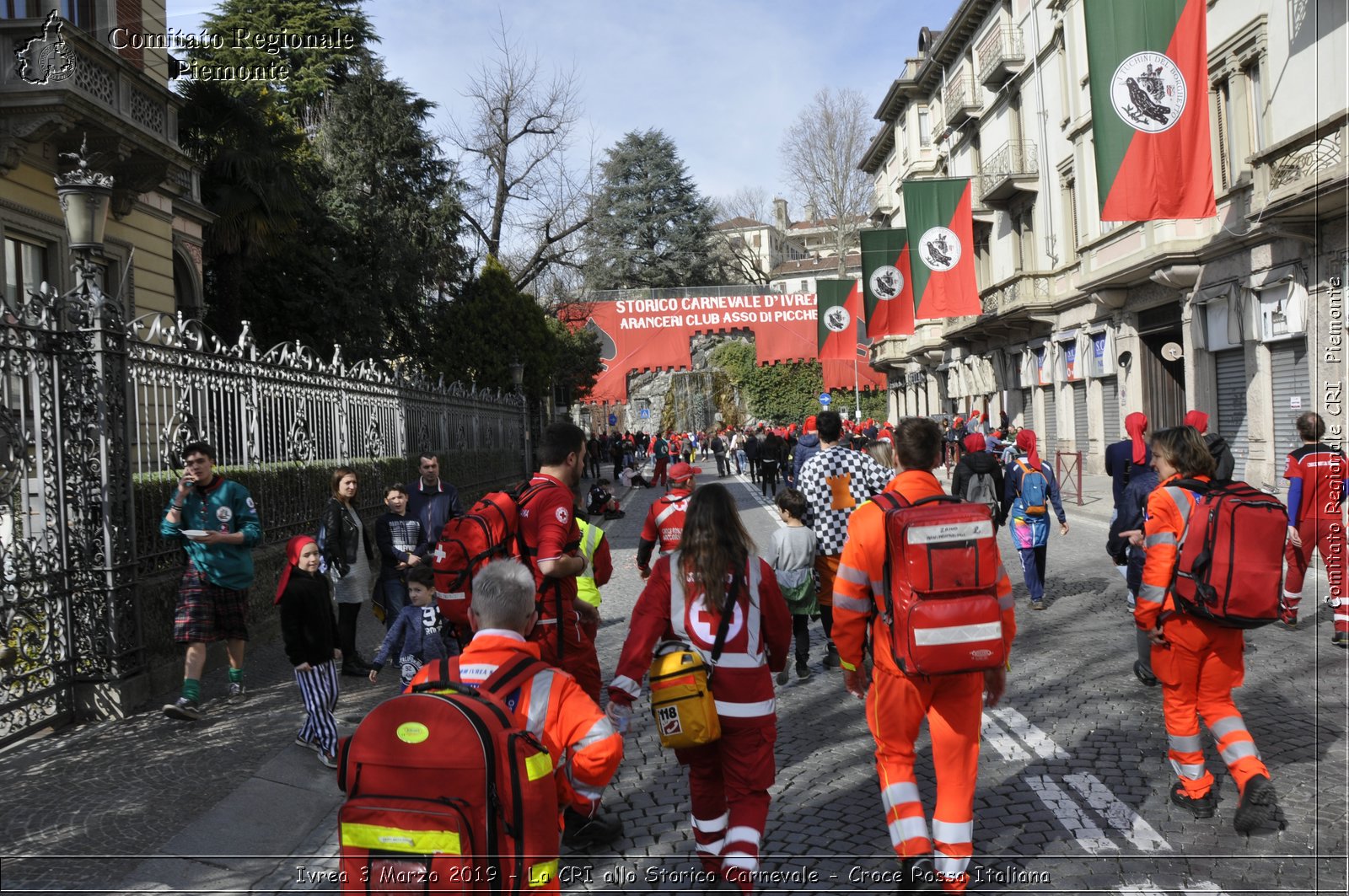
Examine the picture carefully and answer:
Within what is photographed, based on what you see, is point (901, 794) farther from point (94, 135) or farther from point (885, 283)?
point (885, 283)

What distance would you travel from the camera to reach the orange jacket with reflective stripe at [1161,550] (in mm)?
4770

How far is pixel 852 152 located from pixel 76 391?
176 feet

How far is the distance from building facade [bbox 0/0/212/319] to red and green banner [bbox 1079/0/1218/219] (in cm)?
1373

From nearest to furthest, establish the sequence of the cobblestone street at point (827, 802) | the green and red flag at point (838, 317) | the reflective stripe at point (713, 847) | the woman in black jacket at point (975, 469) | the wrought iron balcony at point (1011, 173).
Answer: the reflective stripe at point (713, 847) < the cobblestone street at point (827, 802) < the woman in black jacket at point (975, 469) < the wrought iron balcony at point (1011, 173) < the green and red flag at point (838, 317)

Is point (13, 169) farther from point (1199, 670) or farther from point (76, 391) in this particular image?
point (1199, 670)

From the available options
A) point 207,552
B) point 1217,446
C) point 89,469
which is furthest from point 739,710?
point 89,469

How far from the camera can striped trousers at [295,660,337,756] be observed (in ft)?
20.5

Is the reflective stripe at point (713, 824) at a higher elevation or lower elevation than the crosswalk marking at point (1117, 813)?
higher

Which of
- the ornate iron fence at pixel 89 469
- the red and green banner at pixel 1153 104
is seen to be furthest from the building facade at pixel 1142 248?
the ornate iron fence at pixel 89 469

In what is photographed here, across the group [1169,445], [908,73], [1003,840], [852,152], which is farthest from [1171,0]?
[852,152]

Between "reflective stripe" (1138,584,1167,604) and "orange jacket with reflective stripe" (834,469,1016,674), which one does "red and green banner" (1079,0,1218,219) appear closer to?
"reflective stripe" (1138,584,1167,604)

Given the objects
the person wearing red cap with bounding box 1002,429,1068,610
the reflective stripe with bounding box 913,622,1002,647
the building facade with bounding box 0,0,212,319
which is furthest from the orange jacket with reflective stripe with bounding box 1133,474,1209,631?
the building facade with bounding box 0,0,212,319

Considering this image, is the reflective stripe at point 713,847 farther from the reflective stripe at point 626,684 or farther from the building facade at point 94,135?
the building facade at point 94,135

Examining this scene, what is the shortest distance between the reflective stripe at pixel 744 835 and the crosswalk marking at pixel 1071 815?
4.88 ft
